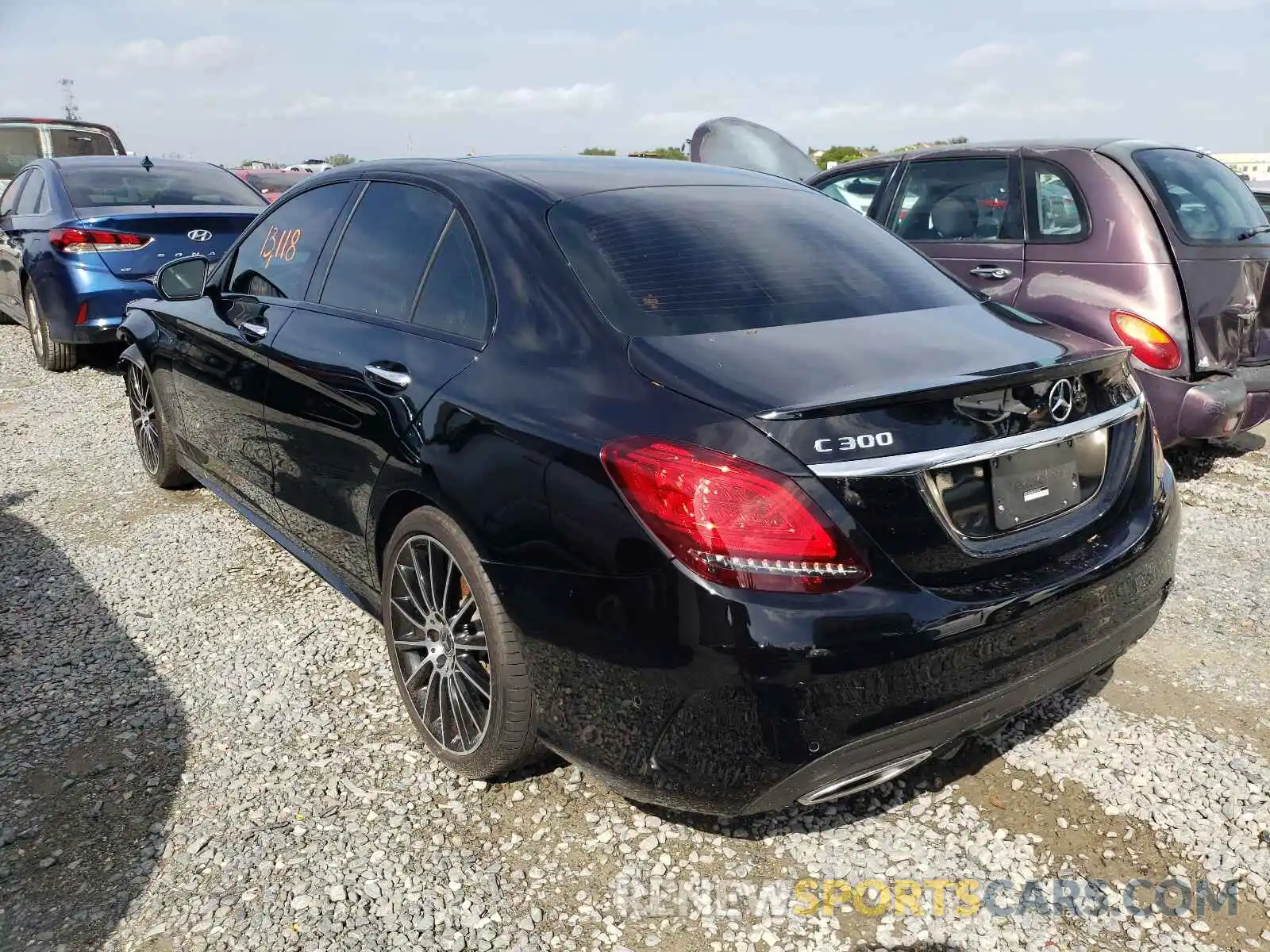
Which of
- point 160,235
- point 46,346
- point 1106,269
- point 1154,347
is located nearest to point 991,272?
point 1106,269

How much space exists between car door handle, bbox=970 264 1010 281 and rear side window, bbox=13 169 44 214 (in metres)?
6.79

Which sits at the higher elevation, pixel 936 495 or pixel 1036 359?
pixel 1036 359

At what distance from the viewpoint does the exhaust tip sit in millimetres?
2012

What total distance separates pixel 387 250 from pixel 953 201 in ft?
11.5

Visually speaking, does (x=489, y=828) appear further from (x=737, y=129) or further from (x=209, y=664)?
(x=737, y=129)

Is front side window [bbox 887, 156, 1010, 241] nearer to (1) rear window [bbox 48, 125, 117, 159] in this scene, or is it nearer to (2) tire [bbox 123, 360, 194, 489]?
(2) tire [bbox 123, 360, 194, 489]

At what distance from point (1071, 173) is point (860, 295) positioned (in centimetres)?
289

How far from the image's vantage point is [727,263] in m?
2.57

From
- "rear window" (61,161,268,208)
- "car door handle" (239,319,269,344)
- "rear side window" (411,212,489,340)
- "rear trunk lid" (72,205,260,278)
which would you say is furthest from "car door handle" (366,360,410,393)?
"rear window" (61,161,268,208)

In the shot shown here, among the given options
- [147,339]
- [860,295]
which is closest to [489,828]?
[860,295]

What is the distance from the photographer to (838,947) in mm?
2105

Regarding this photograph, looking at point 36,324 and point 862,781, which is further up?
point 36,324

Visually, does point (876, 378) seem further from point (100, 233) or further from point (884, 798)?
point (100, 233)

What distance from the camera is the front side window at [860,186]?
5.92 metres
